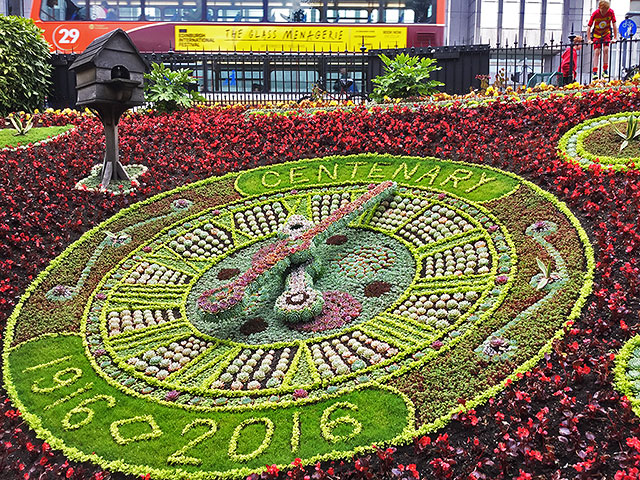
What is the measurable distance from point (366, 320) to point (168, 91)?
894 cm

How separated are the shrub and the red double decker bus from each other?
8.64 feet

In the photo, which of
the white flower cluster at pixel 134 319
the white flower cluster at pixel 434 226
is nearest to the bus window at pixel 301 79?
the white flower cluster at pixel 434 226

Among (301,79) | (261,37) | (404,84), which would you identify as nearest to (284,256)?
(404,84)

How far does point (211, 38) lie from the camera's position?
60.6 ft

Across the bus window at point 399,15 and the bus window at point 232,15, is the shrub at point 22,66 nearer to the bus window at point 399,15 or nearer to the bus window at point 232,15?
the bus window at point 232,15

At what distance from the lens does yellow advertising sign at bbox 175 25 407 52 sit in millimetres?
18422

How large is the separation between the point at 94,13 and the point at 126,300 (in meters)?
14.8

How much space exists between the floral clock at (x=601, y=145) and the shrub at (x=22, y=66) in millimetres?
12771

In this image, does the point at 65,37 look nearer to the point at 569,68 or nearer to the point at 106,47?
the point at 106,47

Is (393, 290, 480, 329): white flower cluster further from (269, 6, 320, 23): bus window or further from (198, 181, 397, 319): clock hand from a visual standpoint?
(269, 6, 320, 23): bus window

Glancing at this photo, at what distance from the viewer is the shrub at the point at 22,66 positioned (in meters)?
14.6

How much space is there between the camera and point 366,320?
5.94 metres

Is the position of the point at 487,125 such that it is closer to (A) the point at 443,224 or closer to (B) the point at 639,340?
(A) the point at 443,224

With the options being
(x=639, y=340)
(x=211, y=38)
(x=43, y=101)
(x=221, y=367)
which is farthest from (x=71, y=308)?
(x=211, y=38)
